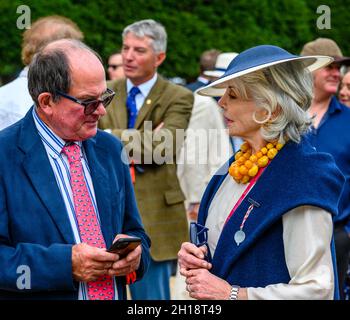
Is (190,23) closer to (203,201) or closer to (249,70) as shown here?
(203,201)

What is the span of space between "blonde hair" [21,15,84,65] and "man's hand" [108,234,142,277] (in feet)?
5.90

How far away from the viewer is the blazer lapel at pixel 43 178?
3643 mm

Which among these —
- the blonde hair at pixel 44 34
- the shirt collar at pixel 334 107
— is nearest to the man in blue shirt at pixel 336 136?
the shirt collar at pixel 334 107

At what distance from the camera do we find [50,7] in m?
12.3

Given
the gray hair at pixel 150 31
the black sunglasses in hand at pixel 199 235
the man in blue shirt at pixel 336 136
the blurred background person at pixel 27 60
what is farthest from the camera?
the gray hair at pixel 150 31

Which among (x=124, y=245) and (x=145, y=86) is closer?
(x=124, y=245)

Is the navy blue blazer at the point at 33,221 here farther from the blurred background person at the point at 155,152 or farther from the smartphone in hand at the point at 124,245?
the blurred background person at the point at 155,152

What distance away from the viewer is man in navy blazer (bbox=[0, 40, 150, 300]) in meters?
3.59

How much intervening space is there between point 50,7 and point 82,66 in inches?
346

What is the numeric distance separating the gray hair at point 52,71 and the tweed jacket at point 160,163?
2.68 m

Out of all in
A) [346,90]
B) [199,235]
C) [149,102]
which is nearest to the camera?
[199,235]

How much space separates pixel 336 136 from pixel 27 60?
248 centimetres

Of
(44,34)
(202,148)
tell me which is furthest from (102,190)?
(202,148)

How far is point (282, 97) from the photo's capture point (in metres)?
3.70
